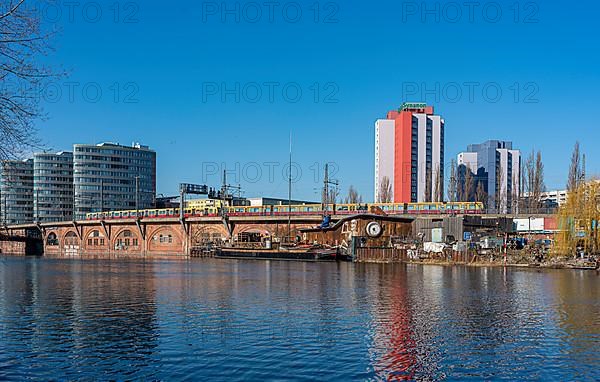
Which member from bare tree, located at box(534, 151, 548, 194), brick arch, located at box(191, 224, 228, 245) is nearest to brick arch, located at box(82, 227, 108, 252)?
brick arch, located at box(191, 224, 228, 245)

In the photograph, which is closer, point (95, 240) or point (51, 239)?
point (95, 240)

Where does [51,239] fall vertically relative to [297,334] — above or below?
below

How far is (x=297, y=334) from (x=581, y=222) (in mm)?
60818

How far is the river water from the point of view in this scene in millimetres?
19844

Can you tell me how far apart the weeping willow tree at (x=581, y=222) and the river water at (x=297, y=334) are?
32.1 meters

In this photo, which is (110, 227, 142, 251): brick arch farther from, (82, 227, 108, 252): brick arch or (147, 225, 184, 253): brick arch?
(147, 225, 184, 253): brick arch

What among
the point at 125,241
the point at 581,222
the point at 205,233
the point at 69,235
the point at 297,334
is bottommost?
the point at 125,241

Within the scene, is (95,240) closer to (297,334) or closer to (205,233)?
(205,233)

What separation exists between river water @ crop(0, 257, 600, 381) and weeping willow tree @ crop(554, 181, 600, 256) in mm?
32111

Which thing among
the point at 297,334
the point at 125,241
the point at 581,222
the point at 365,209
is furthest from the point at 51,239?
the point at 297,334

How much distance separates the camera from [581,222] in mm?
74500

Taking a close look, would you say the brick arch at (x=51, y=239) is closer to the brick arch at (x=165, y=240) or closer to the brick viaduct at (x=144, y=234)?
the brick viaduct at (x=144, y=234)

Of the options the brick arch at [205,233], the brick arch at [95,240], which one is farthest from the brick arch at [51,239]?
the brick arch at [205,233]

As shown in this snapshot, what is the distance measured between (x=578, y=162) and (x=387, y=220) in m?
45.3
